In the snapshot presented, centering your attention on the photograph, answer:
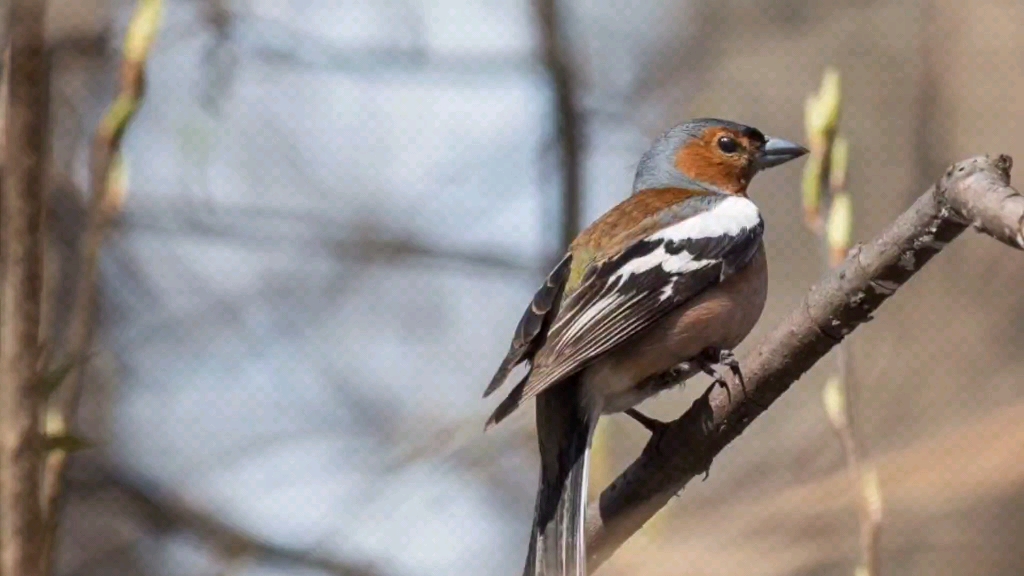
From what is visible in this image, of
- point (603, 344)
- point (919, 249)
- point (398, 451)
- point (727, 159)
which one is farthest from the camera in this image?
point (398, 451)

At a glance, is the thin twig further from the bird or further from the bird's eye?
the bird's eye

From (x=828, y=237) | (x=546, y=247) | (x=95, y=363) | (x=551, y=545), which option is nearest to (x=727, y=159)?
(x=546, y=247)

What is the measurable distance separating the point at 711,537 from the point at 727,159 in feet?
4.86

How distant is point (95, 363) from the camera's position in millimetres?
5492

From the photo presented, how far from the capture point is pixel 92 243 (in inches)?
62.7

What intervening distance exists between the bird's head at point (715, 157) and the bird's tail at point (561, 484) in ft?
4.01

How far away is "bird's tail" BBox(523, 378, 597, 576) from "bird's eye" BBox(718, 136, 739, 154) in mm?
1356

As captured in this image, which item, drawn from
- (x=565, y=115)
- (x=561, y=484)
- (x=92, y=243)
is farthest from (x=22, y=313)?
A: (x=565, y=115)

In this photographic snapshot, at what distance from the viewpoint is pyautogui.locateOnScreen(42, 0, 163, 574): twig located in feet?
4.97

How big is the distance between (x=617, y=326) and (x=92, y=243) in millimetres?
1472

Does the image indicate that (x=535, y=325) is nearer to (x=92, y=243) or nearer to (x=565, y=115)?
(x=92, y=243)

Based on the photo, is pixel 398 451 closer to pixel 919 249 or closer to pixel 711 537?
pixel 711 537

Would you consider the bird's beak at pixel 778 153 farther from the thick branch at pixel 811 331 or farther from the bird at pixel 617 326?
the thick branch at pixel 811 331

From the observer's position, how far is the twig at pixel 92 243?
1515 mm
